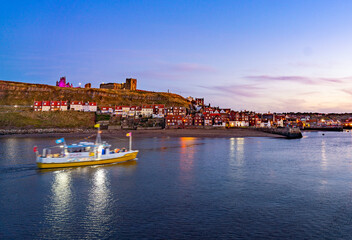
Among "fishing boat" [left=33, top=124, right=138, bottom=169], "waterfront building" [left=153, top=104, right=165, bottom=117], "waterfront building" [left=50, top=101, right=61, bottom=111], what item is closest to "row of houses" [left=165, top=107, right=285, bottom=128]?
"waterfront building" [left=153, top=104, right=165, bottom=117]

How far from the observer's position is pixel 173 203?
24.8 meters

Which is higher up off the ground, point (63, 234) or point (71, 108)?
point (71, 108)

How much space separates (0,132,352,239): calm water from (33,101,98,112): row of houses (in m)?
133

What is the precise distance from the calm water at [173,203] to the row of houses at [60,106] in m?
133

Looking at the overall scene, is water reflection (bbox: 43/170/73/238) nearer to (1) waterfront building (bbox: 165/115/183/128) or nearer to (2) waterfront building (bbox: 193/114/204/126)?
(1) waterfront building (bbox: 165/115/183/128)

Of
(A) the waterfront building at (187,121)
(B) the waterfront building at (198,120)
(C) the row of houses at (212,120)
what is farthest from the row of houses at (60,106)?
(B) the waterfront building at (198,120)

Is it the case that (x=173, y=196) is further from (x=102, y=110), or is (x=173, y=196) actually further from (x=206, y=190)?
(x=102, y=110)

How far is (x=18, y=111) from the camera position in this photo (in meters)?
162

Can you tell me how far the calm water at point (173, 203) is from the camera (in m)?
18.7

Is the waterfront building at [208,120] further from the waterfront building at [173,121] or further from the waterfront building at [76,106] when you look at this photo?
the waterfront building at [76,106]

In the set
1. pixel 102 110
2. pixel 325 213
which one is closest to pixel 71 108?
pixel 102 110

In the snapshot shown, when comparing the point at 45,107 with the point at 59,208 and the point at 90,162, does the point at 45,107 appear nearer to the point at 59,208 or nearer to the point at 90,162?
the point at 90,162

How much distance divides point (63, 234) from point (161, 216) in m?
7.10

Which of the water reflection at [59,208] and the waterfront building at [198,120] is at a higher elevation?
the waterfront building at [198,120]
